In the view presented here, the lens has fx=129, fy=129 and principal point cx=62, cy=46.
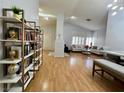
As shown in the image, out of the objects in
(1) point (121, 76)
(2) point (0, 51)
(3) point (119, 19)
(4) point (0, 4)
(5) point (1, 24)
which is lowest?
(1) point (121, 76)

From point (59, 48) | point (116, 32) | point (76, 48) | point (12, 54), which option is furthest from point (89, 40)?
point (12, 54)

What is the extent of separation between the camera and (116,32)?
7.27 metres

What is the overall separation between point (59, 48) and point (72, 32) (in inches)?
193

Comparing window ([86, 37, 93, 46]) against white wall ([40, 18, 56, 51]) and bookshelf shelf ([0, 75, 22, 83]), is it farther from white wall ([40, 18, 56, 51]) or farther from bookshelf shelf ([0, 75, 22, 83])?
bookshelf shelf ([0, 75, 22, 83])

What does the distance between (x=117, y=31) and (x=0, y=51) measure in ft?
21.5

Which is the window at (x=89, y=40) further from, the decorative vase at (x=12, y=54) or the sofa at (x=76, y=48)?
the decorative vase at (x=12, y=54)

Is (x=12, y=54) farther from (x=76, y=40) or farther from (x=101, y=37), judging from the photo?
(x=76, y=40)

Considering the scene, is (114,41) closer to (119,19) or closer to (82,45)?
(119,19)

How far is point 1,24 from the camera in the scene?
232 cm

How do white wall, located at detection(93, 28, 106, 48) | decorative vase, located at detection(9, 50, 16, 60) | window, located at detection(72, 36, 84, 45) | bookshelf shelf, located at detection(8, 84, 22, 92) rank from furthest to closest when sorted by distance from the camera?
window, located at detection(72, 36, 84, 45) < white wall, located at detection(93, 28, 106, 48) < bookshelf shelf, located at detection(8, 84, 22, 92) < decorative vase, located at detection(9, 50, 16, 60)

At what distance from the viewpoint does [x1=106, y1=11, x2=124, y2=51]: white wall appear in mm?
7141

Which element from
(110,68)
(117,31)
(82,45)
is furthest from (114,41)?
(82,45)

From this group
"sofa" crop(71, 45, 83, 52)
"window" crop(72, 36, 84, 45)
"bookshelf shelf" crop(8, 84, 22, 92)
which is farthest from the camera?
"window" crop(72, 36, 84, 45)

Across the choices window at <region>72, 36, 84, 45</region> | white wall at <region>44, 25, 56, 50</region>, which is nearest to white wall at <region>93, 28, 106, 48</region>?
window at <region>72, 36, 84, 45</region>
